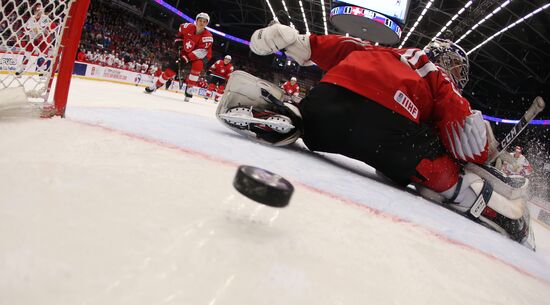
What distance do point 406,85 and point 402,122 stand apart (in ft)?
0.55

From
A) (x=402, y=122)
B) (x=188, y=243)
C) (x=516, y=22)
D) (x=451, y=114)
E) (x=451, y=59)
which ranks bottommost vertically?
(x=188, y=243)

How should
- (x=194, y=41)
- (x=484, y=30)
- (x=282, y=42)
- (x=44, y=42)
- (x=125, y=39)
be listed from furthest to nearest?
(x=125, y=39) < (x=484, y=30) < (x=194, y=41) < (x=282, y=42) < (x=44, y=42)

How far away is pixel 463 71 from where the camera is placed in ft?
6.13

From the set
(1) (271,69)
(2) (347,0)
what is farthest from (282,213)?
(1) (271,69)

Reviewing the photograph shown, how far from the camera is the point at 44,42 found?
50.3 inches

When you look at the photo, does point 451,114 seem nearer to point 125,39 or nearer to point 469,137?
point 469,137

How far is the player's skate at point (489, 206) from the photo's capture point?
1513 millimetres

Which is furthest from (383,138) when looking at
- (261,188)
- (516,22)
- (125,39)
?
(125,39)

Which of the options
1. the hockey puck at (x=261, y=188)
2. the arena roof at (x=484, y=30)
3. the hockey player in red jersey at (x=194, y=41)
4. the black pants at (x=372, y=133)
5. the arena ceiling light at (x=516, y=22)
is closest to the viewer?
the hockey puck at (x=261, y=188)

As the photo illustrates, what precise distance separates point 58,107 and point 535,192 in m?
9.08

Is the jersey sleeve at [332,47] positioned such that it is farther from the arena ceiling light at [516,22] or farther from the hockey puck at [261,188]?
the arena ceiling light at [516,22]

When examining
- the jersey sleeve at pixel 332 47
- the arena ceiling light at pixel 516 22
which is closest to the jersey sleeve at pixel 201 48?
the jersey sleeve at pixel 332 47

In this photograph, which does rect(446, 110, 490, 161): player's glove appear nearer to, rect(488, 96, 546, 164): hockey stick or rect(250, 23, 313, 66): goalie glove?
rect(488, 96, 546, 164): hockey stick

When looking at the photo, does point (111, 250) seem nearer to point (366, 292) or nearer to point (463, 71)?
point (366, 292)
